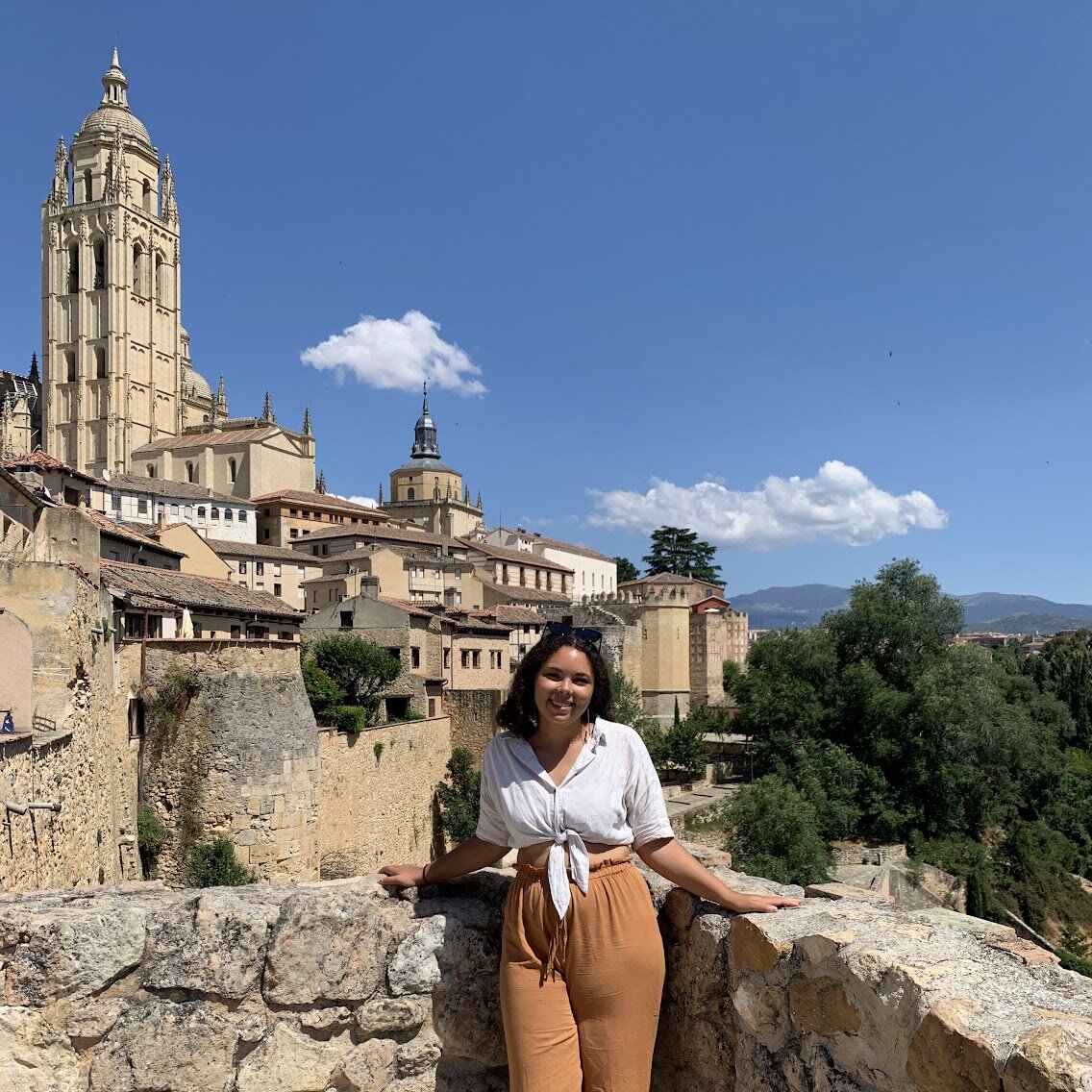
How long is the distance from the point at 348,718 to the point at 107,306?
2325 inches

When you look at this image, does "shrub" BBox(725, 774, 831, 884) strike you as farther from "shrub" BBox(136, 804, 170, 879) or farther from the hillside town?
"shrub" BBox(136, 804, 170, 879)

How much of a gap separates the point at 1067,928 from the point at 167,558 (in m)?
29.8

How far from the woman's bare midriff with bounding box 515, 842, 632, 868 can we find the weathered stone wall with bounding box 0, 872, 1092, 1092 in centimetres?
46

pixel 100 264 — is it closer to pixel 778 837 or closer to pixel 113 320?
pixel 113 320

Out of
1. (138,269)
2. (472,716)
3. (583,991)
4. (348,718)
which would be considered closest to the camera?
(583,991)

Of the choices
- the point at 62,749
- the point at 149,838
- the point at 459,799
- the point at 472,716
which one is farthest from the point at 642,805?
the point at 472,716

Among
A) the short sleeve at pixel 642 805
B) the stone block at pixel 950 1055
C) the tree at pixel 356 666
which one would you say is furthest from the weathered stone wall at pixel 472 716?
the stone block at pixel 950 1055

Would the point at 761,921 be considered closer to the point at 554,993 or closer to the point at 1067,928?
the point at 554,993

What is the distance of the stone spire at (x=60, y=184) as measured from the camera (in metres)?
68.8

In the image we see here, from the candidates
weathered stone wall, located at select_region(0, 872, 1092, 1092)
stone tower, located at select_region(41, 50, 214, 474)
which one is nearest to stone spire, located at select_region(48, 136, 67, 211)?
stone tower, located at select_region(41, 50, 214, 474)

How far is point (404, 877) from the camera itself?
334cm

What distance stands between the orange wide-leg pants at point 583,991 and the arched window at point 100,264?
77.7 meters

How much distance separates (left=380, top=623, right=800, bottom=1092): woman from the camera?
2898 millimetres

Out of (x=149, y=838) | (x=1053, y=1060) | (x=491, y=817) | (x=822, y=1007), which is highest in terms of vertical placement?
(x=491, y=817)
